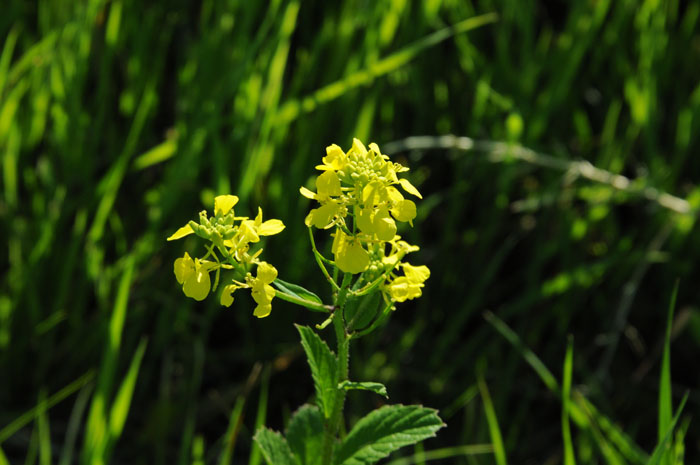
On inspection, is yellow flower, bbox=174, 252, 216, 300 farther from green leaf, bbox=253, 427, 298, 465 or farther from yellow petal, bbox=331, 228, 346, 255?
green leaf, bbox=253, 427, 298, 465

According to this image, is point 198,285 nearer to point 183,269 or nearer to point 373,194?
point 183,269

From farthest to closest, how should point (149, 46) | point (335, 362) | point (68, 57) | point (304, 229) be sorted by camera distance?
point (149, 46)
point (68, 57)
point (304, 229)
point (335, 362)

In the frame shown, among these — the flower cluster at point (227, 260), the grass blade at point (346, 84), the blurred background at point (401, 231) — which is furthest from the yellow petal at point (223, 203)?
the grass blade at point (346, 84)

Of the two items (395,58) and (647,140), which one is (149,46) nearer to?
(395,58)

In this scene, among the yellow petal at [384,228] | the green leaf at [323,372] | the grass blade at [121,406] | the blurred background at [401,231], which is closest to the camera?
the yellow petal at [384,228]

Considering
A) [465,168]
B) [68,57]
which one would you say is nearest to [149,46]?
[68,57]

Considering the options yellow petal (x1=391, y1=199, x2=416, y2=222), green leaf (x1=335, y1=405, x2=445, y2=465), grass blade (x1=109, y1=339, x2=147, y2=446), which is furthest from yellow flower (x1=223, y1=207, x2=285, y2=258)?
grass blade (x1=109, y1=339, x2=147, y2=446)

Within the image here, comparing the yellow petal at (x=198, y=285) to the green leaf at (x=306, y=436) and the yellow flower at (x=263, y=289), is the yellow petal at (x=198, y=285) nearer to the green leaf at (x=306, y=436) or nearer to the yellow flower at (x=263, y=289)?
the yellow flower at (x=263, y=289)
